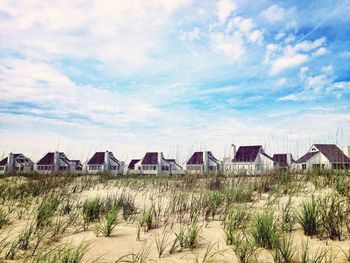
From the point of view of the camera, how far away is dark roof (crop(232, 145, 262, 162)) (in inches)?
1534

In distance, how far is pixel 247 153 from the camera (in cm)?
4047

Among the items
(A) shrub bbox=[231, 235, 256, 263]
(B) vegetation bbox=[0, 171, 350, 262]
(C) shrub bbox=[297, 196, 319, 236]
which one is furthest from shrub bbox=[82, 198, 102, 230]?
(C) shrub bbox=[297, 196, 319, 236]

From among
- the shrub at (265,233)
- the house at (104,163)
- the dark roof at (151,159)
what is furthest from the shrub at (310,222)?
the house at (104,163)

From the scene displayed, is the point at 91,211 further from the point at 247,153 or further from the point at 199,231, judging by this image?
the point at 247,153

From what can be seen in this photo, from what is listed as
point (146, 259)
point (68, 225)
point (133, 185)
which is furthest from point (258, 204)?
point (133, 185)

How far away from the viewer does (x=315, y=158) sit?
3609cm

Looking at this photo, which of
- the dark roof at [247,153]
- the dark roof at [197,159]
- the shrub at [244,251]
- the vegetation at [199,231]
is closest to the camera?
the shrub at [244,251]

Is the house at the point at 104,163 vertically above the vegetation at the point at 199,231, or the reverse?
the house at the point at 104,163

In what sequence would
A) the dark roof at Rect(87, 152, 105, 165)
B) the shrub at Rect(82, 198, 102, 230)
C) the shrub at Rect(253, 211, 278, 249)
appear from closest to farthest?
the shrub at Rect(253, 211, 278, 249)
the shrub at Rect(82, 198, 102, 230)
the dark roof at Rect(87, 152, 105, 165)

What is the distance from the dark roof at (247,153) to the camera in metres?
39.0

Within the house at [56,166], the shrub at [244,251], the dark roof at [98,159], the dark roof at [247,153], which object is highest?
the dark roof at [247,153]

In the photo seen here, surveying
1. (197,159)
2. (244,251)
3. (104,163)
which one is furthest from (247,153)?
(244,251)

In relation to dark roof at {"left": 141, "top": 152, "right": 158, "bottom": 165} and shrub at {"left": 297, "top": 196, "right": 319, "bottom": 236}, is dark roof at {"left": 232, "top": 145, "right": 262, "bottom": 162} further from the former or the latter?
shrub at {"left": 297, "top": 196, "right": 319, "bottom": 236}

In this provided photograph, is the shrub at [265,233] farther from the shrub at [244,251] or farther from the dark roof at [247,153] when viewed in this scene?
the dark roof at [247,153]
